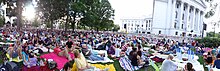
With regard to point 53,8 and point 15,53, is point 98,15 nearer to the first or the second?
point 53,8

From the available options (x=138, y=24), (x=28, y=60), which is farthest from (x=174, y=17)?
(x=28, y=60)

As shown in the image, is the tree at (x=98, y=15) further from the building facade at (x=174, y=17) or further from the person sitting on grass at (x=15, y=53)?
the person sitting on grass at (x=15, y=53)

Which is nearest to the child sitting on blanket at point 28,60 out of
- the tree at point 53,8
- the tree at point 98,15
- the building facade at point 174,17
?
the tree at point 98,15

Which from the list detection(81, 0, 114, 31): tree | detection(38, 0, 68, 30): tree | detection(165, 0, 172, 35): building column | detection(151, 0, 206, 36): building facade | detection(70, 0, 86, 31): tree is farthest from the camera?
detection(151, 0, 206, 36): building facade

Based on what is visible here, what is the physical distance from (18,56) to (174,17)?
68.6 metres

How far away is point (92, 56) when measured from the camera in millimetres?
12930

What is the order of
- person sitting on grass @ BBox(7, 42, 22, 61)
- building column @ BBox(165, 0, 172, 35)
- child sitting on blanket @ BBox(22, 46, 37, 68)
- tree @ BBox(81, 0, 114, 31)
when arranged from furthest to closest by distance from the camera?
building column @ BBox(165, 0, 172, 35), tree @ BBox(81, 0, 114, 31), person sitting on grass @ BBox(7, 42, 22, 61), child sitting on blanket @ BBox(22, 46, 37, 68)

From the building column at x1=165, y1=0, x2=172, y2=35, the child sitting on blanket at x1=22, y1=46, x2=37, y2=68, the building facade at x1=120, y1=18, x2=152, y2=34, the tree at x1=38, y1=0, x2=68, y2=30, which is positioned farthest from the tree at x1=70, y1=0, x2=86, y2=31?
the building facade at x1=120, y1=18, x2=152, y2=34

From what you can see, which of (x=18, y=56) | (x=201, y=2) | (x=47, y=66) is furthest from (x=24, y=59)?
(x=201, y=2)

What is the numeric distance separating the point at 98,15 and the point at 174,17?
34.9 meters

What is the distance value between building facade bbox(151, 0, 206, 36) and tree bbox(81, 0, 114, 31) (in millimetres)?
24197

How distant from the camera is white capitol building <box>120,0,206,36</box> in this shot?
74312mm

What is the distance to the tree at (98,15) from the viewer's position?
40875 mm

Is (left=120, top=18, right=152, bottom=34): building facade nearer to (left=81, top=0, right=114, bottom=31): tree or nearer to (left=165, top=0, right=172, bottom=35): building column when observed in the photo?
(left=165, top=0, right=172, bottom=35): building column
